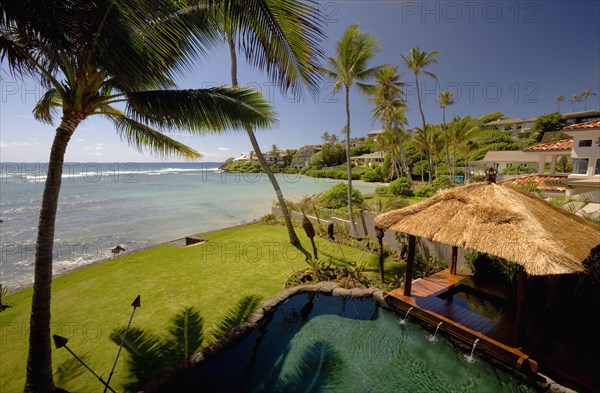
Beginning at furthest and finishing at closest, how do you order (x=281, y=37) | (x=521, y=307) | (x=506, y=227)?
1. (x=506, y=227)
2. (x=521, y=307)
3. (x=281, y=37)

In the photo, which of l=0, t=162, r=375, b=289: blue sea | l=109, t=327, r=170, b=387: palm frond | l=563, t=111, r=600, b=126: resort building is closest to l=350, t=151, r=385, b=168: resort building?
l=563, t=111, r=600, b=126: resort building

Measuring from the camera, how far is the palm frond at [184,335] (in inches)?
193

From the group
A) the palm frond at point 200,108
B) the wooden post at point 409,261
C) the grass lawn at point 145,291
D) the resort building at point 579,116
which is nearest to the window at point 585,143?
the grass lawn at point 145,291

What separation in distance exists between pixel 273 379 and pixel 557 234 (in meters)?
5.30

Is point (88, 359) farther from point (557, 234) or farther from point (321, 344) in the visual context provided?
point (557, 234)

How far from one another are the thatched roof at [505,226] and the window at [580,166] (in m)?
8.43

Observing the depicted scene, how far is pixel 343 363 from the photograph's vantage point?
15.6ft

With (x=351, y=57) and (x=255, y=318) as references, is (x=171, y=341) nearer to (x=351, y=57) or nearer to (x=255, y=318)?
(x=255, y=318)

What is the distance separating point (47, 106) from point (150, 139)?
7.16 ft

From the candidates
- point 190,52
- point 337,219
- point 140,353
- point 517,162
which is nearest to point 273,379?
point 140,353

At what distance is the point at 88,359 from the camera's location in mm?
4816

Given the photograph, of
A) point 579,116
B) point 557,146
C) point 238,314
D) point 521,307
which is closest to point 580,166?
point 557,146

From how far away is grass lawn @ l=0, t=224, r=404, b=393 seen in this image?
16.2 ft

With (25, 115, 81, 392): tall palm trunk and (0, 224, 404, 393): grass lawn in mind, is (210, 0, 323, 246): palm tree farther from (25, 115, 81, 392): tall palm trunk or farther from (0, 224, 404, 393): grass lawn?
(0, 224, 404, 393): grass lawn
